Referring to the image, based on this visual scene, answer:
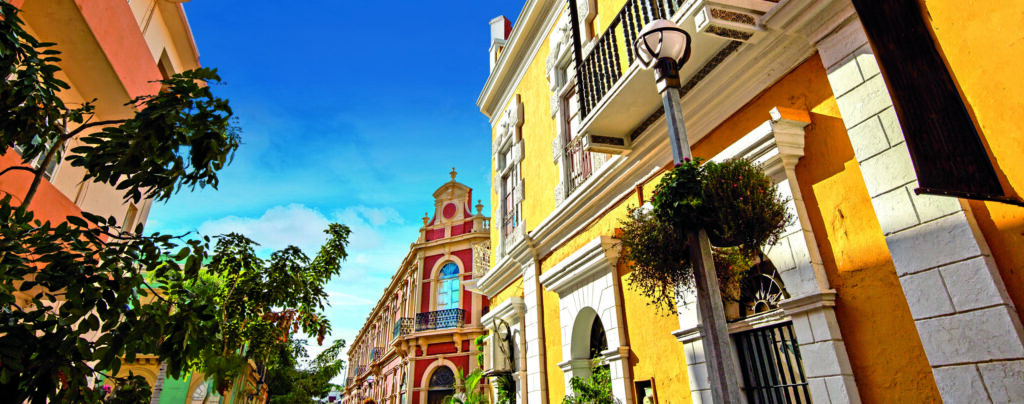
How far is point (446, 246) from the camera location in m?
24.8

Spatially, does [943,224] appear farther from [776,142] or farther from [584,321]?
[584,321]

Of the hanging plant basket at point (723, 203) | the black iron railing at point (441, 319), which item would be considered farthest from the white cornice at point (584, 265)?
the black iron railing at point (441, 319)

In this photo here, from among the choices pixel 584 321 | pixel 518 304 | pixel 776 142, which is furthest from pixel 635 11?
pixel 518 304

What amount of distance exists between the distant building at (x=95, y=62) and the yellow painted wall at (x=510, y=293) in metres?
5.45

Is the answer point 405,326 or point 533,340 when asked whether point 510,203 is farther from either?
point 405,326

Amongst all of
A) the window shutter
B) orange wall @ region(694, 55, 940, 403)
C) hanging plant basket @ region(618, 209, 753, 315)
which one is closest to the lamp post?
hanging plant basket @ region(618, 209, 753, 315)

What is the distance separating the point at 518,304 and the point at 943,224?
23.8 feet

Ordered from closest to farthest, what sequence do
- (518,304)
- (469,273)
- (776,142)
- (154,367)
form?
(776,142) → (518,304) → (154,367) → (469,273)

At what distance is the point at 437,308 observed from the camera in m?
23.6

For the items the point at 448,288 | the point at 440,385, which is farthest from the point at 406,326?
the point at 440,385

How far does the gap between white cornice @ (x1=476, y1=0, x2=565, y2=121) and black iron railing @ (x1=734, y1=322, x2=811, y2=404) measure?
7.22 metres

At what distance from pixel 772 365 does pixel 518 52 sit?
8823mm

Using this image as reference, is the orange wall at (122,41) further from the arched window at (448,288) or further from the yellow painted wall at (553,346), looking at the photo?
the arched window at (448,288)

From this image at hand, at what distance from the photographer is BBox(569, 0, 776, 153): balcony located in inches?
173
